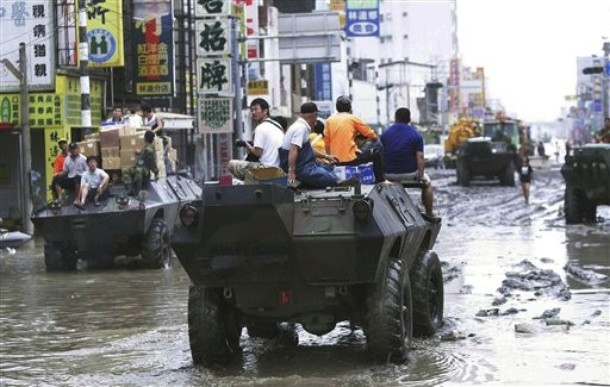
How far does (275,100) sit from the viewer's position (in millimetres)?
59594

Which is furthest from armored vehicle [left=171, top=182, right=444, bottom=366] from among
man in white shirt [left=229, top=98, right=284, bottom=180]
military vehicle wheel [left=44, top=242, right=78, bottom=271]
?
military vehicle wheel [left=44, top=242, right=78, bottom=271]

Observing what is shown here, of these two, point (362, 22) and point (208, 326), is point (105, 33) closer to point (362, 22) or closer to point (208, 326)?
point (362, 22)

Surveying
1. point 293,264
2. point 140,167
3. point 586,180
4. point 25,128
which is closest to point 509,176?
point 586,180

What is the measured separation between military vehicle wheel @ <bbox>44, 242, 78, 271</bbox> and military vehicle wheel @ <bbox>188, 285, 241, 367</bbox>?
30.8ft

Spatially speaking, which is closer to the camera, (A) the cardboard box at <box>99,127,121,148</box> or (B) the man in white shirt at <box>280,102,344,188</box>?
(B) the man in white shirt at <box>280,102,344,188</box>

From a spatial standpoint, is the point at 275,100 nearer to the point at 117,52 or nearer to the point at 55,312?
the point at 117,52

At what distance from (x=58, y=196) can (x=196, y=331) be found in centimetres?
953

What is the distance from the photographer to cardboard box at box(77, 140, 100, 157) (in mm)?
18328

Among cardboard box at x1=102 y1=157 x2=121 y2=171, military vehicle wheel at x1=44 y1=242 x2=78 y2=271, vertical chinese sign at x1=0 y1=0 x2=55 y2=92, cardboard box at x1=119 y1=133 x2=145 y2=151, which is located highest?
vertical chinese sign at x1=0 y1=0 x2=55 y2=92

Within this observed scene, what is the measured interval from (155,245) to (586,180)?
8.80 metres

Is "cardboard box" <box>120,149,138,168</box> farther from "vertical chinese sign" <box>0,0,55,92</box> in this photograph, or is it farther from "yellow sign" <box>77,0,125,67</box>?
"yellow sign" <box>77,0,125,67</box>

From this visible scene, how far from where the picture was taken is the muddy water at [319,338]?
8953mm

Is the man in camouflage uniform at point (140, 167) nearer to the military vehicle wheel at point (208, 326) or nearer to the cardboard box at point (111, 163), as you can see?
the cardboard box at point (111, 163)

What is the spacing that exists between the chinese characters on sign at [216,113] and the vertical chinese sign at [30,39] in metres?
8.04
